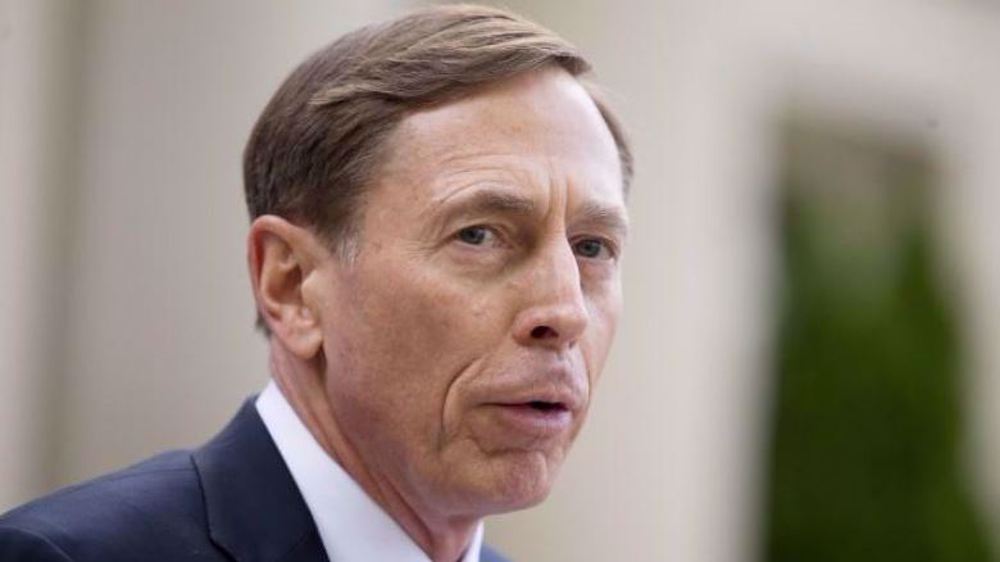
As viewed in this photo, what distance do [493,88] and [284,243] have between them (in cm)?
41

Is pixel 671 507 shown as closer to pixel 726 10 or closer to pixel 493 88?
pixel 726 10

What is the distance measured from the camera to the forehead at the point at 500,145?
303cm

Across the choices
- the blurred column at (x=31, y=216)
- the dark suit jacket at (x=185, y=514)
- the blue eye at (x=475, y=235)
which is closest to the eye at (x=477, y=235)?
the blue eye at (x=475, y=235)

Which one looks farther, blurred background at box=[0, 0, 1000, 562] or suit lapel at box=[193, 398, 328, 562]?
blurred background at box=[0, 0, 1000, 562]

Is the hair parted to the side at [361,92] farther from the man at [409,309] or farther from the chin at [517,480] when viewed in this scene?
the chin at [517,480]

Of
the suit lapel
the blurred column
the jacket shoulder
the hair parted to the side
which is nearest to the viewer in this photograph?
the jacket shoulder

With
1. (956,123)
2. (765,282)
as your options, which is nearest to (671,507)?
(765,282)

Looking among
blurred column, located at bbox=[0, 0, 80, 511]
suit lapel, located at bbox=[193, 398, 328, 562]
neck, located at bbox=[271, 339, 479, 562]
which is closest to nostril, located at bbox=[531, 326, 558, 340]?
neck, located at bbox=[271, 339, 479, 562]

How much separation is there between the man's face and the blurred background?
44 centimetres

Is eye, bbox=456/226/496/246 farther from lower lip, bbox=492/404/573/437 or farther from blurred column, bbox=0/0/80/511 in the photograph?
blurred column, bbox=0/0/80/511

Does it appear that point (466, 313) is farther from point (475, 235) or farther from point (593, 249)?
point (593, 249)

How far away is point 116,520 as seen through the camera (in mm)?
2877

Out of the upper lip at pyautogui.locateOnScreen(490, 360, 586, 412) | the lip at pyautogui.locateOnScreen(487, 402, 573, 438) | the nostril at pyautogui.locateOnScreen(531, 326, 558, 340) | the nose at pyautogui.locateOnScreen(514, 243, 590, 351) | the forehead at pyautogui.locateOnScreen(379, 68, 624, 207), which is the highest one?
the forehead at pyautogui.locateOnScreen(379, 68, 624, 207)

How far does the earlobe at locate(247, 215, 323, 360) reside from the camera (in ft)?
10.2
